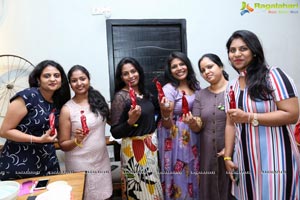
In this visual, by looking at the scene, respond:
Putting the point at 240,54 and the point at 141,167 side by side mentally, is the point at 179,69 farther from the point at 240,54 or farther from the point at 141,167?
the point at 141,167

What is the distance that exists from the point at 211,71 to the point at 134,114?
613 millimetres

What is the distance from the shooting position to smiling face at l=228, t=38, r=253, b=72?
4.00 feet

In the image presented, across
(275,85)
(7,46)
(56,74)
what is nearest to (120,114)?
(56,74)

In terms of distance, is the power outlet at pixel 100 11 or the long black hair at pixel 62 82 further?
the power outlet at pixel 100 11

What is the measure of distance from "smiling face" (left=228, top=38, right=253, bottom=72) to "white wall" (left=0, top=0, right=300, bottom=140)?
176 cm

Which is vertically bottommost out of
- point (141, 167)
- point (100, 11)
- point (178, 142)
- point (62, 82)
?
point (141, 167)

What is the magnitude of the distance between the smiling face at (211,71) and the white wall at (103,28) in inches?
53.4

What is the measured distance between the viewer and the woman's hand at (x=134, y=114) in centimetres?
152

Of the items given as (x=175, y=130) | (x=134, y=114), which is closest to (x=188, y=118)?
(x=175, y=130)

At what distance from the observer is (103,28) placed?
2785mm

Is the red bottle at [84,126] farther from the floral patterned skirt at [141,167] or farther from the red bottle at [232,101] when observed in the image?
the red bottle at [232,101]

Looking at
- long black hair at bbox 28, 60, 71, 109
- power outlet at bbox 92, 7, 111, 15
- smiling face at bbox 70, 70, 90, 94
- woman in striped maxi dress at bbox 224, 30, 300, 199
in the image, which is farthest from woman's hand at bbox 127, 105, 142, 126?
power outlet at bbox 92, 7, 111, 15

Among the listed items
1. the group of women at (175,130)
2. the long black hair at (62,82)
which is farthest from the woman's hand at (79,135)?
the long black hair at (62,82)

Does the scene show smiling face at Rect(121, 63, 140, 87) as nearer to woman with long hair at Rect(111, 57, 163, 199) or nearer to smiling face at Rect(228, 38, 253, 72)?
woman with long hair at Rect(111, 57, 163, 199)
